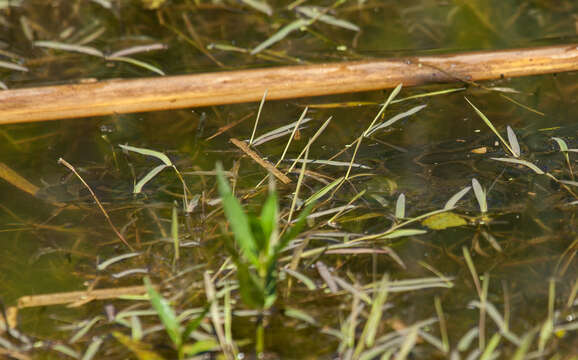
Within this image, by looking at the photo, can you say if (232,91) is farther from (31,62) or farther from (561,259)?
(561,259)

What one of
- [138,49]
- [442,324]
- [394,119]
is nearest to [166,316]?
[442,324]

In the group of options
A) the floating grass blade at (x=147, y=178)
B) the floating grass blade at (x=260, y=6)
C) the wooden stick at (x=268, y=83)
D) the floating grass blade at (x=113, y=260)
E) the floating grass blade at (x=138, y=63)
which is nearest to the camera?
the floating grass blade at (x=113, y=260)

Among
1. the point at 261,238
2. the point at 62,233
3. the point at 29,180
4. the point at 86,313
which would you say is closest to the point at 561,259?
the point at 261,238

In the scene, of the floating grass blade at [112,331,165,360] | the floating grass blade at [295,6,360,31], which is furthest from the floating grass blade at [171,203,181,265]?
the floating grass blade at [295,6,360,31]

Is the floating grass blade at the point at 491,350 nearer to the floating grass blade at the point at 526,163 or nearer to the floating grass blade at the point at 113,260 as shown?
the floating grass blade at the point at 526,163

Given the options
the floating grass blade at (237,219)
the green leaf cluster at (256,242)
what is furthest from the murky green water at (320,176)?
the floating grass blade at (237,219)

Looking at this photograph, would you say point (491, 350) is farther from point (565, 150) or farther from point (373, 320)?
point (565, 150)
